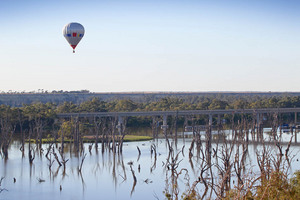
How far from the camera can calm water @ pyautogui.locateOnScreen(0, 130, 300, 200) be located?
40719 mm

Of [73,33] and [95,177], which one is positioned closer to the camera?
[95,177]

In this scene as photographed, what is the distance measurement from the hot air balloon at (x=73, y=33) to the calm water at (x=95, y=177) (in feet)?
43.3

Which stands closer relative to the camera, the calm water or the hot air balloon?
the calm water

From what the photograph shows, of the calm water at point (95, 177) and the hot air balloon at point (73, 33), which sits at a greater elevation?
the hot air balloon at point (73, 33)

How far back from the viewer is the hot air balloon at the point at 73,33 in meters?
60.2

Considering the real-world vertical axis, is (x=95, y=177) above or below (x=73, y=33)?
below

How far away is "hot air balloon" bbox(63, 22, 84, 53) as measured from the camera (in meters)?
60.2

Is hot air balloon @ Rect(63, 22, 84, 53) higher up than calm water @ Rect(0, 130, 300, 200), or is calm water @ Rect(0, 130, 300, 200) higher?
hot air balloon @ Rect(63, 22, 84, 53)

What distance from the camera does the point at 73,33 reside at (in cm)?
6016

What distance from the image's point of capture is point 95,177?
48.0 meters

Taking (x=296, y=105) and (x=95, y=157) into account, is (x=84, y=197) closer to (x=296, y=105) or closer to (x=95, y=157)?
(x=95, y=157)

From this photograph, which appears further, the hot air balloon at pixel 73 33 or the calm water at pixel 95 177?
the hot air balloon at pixel 73 33

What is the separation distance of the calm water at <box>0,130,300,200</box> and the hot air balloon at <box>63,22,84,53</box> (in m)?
13.2

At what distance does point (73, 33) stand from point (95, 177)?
63.3ft
